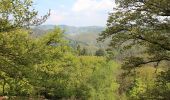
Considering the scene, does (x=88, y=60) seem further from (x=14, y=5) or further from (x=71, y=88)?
(x=14, y=5)

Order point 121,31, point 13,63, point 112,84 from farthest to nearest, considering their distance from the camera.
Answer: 1. point 112,84
2. point 121,31
3. point 13,63

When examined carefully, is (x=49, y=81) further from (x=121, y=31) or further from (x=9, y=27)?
(x=121, y=31)

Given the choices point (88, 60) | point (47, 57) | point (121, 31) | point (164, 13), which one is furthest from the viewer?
point (88, 60)

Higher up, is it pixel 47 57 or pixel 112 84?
pixel 47 57

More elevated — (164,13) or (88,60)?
(164,13)

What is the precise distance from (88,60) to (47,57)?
287 ft

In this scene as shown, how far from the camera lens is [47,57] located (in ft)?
48.3

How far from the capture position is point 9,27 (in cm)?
1355

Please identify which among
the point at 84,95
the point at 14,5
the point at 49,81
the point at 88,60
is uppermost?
the point at 14,5

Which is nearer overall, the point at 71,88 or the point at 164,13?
the point at 164,13

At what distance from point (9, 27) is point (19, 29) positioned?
1.41 ft

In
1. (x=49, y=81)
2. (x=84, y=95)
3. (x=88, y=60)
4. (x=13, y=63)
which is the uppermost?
(x=13, y=63)

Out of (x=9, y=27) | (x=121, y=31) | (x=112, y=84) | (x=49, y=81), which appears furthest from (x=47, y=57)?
(x=112, y=84)

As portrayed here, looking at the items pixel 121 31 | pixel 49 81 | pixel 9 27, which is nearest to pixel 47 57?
pixel 49 81
